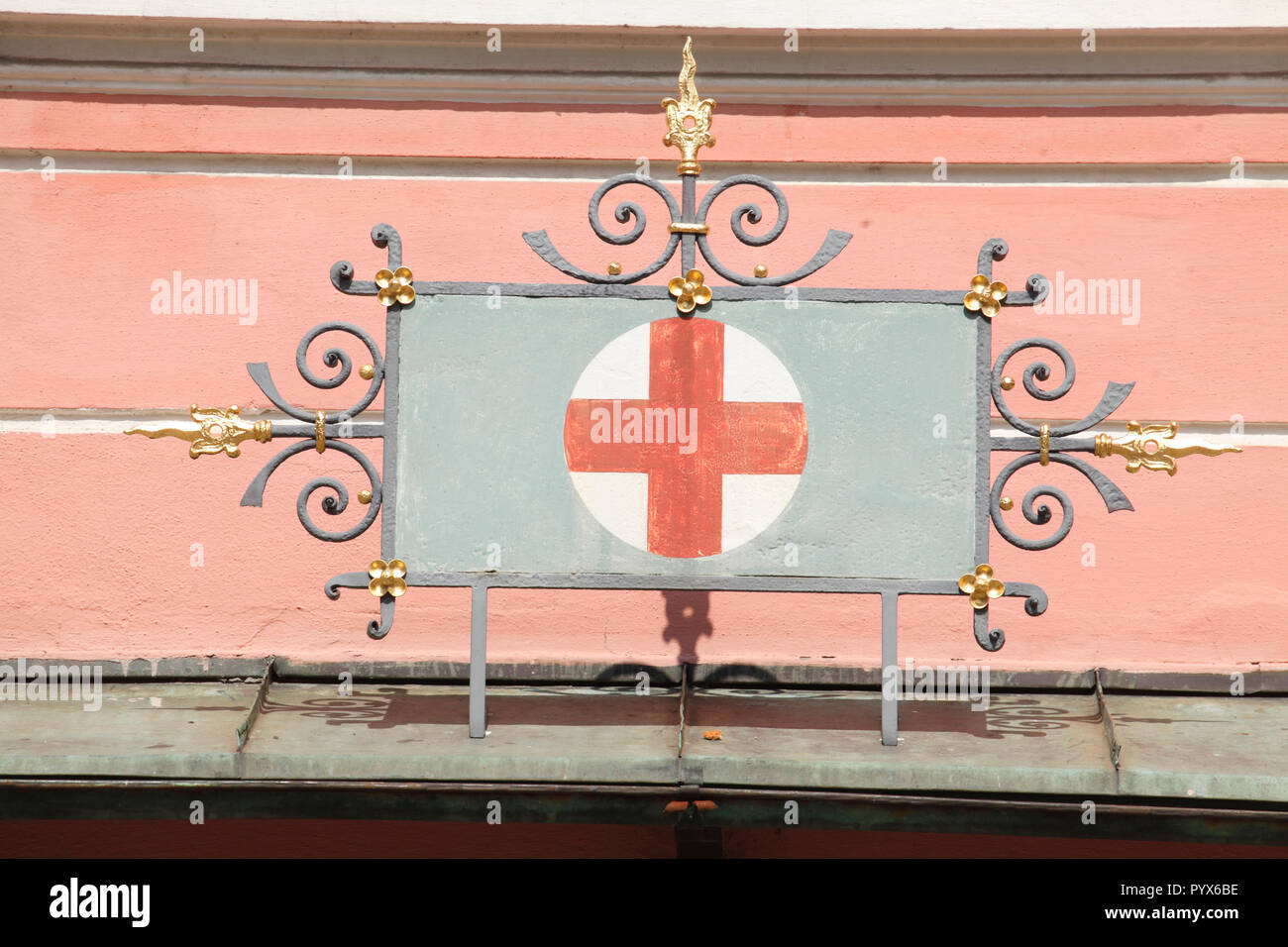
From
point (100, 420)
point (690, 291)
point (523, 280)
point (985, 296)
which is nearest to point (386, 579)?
point (690, 291)

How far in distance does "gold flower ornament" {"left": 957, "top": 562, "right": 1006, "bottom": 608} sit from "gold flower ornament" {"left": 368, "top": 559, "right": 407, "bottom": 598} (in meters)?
1.18

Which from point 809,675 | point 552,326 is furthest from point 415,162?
point 809,675

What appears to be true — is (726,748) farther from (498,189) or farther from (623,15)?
(623,15)

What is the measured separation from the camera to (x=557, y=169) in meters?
3.77

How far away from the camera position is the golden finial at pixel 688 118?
314 cm

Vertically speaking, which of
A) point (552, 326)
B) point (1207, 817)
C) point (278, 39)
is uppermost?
point (278, 39)

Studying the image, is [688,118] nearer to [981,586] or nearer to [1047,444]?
[1047,444]

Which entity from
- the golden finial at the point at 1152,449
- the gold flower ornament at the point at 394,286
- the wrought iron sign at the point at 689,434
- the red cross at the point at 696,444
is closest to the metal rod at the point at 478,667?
the wrought iron sign at the point at 689,434

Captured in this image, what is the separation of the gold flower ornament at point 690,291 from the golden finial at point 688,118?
233 mm

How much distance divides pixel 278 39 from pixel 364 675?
1642 millimetres

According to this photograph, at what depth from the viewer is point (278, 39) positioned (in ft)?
12.3

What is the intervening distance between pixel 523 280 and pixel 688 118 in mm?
724

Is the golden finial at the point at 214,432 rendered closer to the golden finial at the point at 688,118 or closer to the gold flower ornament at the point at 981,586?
the golden finial at the point at 688,118

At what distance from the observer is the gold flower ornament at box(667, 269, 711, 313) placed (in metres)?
3.09
